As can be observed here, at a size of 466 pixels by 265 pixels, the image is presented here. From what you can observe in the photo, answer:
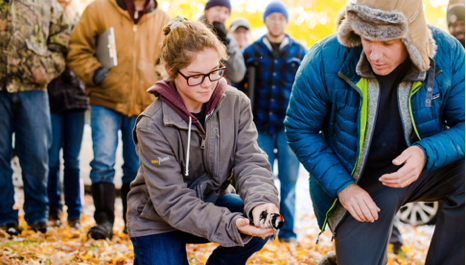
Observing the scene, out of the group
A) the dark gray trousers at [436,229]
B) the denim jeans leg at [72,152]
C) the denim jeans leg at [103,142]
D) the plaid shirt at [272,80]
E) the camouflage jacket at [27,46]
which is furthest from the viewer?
the plaid shirt at [272,80]

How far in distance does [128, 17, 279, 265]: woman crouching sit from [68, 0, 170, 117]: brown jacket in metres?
1.49

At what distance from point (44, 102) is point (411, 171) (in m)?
3.26

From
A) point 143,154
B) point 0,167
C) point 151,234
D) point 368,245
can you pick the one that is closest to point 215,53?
point 143,154

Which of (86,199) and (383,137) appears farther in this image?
(86,199)

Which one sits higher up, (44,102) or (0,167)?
(44,102)

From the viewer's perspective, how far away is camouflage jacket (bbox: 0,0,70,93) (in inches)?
155

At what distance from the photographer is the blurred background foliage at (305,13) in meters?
11.5

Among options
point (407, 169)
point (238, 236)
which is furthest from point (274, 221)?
Answer: point (407, 169)

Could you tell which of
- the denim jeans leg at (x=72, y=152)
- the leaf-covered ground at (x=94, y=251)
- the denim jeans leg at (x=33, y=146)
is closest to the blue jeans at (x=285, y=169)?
the leaf-covered ground at (x=94, y=251)

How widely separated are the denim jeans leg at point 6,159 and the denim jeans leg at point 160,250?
199 centimetres

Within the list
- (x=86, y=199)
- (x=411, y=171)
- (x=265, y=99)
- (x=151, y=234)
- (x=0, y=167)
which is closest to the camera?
(x=411, y=171)

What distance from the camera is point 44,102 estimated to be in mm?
4137

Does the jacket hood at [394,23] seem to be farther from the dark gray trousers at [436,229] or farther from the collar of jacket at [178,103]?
the collar of jacket at [178,103]

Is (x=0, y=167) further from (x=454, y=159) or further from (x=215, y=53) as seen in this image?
(x=454, y=159)
